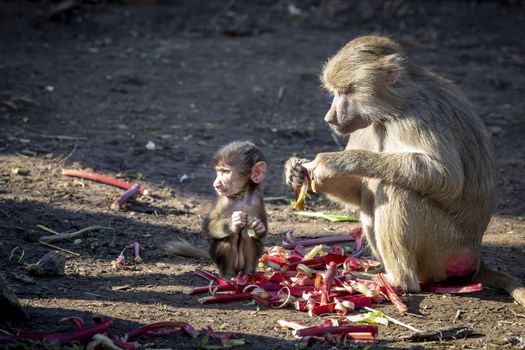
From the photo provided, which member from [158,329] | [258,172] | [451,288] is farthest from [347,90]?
[158,329]

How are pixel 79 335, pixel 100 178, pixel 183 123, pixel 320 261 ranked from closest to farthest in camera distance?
pixel 79 335 → pixel 320 261 → pixel 100 178 → pixel 183 123

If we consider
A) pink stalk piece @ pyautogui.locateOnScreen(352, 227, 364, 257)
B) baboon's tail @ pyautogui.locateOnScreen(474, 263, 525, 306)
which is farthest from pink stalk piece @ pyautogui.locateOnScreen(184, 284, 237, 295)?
baboon's tail @ pyautogui.locateOnScreen(474, 263, 525, 306)

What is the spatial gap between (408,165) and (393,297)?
995 millimetres

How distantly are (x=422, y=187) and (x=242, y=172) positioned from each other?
138cm

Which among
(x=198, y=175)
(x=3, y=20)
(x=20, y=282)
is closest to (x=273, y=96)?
(x=198, y=175)

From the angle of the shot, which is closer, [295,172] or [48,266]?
[48,266]

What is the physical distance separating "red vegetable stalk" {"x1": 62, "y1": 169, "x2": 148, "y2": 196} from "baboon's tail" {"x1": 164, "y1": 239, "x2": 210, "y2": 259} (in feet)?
4.40

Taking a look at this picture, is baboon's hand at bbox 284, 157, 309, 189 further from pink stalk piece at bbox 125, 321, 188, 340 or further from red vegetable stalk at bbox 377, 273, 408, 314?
pink stalk piece at bbox 125, 321, 188, 340

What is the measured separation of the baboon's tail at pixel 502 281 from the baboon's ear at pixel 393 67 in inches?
65.7

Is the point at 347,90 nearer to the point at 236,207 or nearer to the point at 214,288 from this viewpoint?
the point at 236,207

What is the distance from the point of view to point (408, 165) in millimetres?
6258

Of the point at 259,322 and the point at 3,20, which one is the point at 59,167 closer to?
the point at 259,322

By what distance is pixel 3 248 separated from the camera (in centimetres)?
664

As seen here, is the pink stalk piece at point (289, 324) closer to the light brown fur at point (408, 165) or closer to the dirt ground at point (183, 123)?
the dirt ground at point (183, 123)
